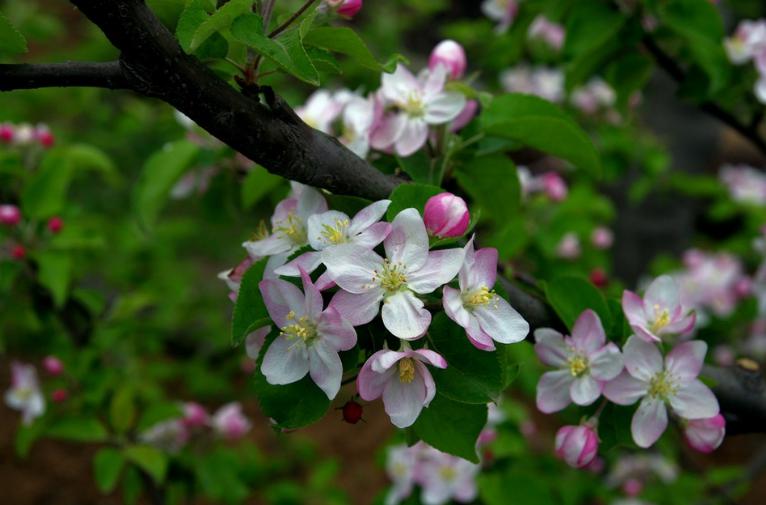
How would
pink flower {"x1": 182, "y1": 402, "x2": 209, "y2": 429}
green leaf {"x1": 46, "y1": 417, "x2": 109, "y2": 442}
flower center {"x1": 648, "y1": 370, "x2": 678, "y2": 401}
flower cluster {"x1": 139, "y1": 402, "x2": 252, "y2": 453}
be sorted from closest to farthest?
flower center {"x1": 648, "y1": 370, "x2": 678, "y2": 401}, green leaf {"x1": 46, "y1": 417, "x2": 109, "y2": 442}, flower cluster {"x1": 139, "y1": 402, "x2": 252, "y2": 453}, pink flower {"x1": 182, "y1": 402, "x2": 209, "y2": 429}

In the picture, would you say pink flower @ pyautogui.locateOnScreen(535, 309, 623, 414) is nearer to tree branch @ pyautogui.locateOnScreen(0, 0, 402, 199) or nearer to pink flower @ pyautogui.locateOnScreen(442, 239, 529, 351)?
pink flower @ pyautogui.locateOnScreen(442, 239, 529, 351)

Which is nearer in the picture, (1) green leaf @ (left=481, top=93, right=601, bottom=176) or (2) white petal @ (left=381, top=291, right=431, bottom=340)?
(2) white petal @ (left=381, top=291, right=431, bottom=340)

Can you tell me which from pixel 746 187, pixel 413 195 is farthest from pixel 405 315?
pixel 746 187

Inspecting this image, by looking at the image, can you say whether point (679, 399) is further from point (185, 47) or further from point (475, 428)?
point (185, 47)

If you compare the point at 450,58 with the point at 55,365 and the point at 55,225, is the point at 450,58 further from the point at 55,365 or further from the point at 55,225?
the point at 55,365

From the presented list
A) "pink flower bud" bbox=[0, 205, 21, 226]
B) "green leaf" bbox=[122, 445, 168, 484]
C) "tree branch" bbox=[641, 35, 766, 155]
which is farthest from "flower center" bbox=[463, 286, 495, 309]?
"pink flower bud" bbox=[0, 205, 21, 226]

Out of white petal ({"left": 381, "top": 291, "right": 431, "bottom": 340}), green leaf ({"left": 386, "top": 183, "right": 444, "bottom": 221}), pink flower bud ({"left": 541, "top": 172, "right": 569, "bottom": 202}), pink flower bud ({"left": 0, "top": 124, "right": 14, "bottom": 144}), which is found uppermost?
green leaf ({"left": 386, "top": 183, "right": 444, "bottom": 221})

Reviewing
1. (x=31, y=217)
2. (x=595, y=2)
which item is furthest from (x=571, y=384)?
(x=31, y=217)

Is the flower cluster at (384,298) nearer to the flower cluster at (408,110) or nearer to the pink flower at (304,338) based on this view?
Result: the pink flower at (304,338)
